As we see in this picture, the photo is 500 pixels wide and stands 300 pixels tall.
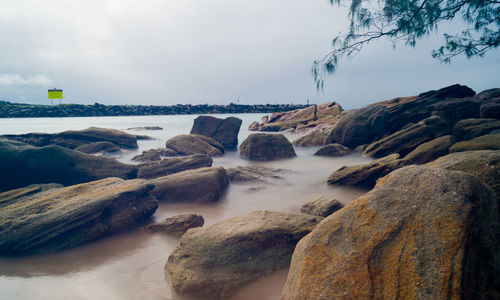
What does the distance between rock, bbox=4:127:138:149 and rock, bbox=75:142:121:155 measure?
0.77 m

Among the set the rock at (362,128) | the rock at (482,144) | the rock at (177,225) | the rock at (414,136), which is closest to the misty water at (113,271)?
the rock at (177,225)

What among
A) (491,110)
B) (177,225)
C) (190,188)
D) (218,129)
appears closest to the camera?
(177,225)

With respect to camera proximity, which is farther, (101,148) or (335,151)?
(101,148)

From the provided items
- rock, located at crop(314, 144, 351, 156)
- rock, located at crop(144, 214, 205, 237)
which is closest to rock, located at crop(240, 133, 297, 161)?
rock, located at crop(314, 144, 351, 156)

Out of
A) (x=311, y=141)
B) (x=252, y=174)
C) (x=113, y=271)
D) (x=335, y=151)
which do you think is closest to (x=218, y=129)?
(x=311, y=141)

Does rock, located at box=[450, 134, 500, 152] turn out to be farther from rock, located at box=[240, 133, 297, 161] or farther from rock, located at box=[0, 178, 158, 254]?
rock, located at box=[0, 178, 158, 254]

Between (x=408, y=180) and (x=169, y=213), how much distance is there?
4477 mm

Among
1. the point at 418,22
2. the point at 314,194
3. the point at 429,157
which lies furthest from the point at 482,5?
the point at 314,194

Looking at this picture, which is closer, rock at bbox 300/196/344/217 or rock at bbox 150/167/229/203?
rock at bbox 300/196/344/217

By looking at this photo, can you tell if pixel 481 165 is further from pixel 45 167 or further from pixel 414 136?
pixel 45 167

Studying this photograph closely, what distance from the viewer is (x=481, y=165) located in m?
3.26

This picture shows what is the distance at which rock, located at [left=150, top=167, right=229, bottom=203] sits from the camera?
621 centimetres

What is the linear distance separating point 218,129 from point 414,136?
10.8 meters

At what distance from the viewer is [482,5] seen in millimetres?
8055
